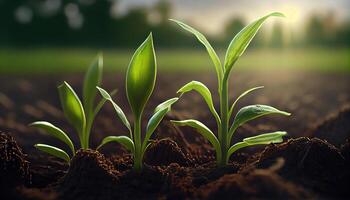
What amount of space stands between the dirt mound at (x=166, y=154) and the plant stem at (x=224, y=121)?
0.30 m

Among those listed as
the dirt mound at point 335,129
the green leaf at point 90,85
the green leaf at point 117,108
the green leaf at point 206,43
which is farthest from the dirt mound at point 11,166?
the dirt mound at point 335,129

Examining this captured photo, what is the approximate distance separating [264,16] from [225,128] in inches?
26.6

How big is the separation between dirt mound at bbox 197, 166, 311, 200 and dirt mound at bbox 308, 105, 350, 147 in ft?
4.98

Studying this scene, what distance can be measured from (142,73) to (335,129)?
1.91 metres

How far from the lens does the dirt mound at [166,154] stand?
3104 mm

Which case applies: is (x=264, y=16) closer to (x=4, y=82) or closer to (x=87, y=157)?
(x=87, y=157)

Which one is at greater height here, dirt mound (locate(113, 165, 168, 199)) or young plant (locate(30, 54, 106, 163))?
young plant (locate(30, 54, 106, 163))

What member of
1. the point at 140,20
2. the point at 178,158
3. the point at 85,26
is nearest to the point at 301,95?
the point at 178,158

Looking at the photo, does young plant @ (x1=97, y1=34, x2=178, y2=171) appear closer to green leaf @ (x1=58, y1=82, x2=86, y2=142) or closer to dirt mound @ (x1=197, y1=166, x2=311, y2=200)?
green leaf @ (x1=58, y1=82, x2=86, y2=142)

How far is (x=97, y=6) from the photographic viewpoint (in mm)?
24859

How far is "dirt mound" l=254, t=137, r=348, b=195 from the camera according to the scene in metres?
2.59

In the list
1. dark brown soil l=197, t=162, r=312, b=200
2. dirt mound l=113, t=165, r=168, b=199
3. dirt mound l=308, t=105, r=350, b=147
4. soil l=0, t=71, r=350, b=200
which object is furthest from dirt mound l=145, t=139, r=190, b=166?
dirt mound l=308, t=105, r=350, b=147

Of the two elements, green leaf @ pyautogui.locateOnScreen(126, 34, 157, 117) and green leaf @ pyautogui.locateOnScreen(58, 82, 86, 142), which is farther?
green leaf @ pyautogui.locateOnScreen(58, 82, 86, 142)

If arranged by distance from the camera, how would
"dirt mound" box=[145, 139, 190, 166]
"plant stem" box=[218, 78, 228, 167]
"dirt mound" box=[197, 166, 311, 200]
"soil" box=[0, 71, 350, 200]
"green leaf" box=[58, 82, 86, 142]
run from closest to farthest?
1. "dirt mound" box=[197, 166, 311, 200]
2. "soil" box=[0, 71, 350, 200]
3. "plant stem" box=[218, 78, 228, 167]
4. "green leaf" box=[58, 82, 86, 142]
5. "dirt mound" box=[145, 139, 190, 166]
